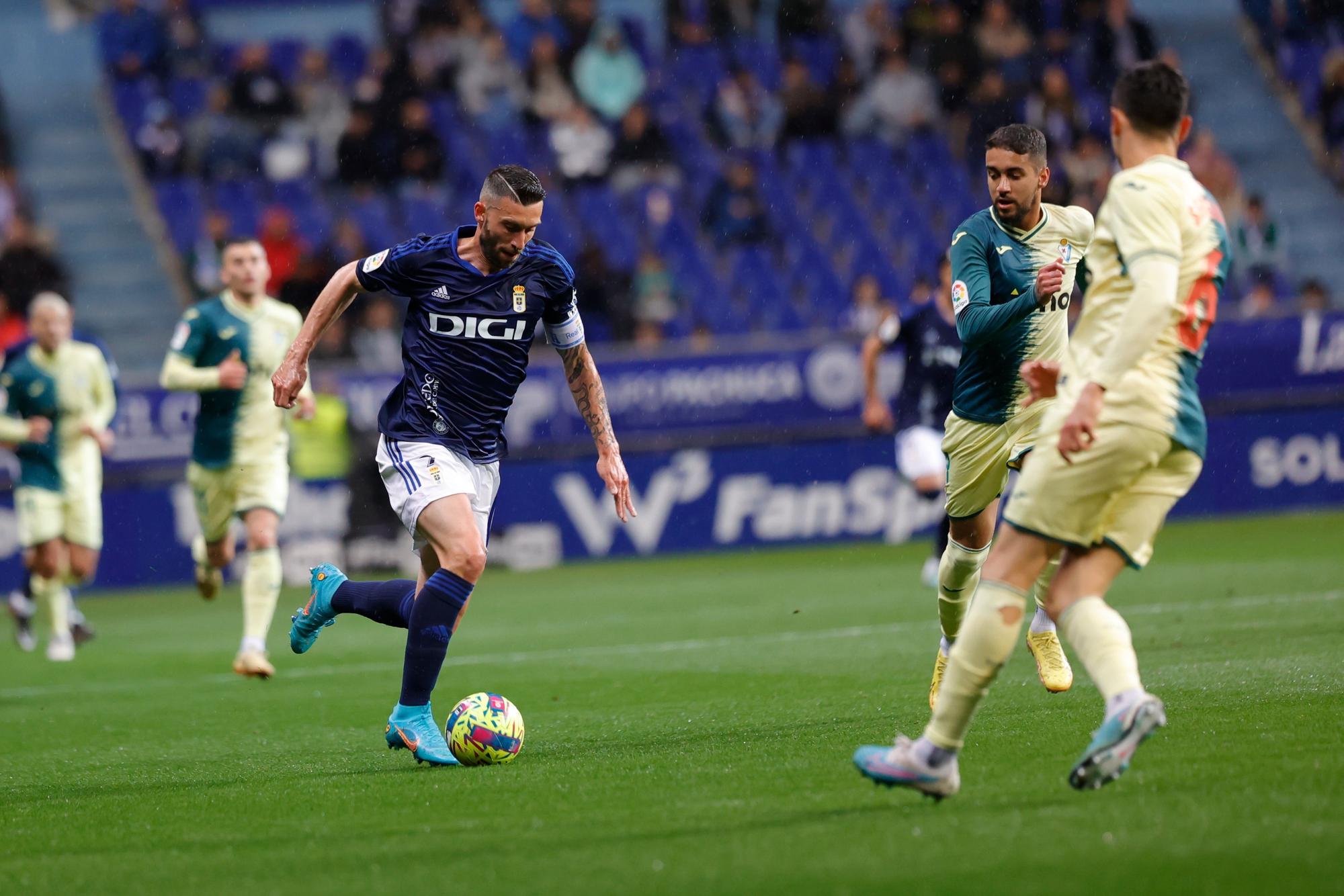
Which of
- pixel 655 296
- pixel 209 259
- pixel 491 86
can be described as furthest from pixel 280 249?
pixel 491 86

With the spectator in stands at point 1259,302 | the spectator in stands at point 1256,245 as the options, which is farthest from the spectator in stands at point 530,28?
the spectator in stands at point 1259,302

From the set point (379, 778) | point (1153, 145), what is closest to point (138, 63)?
point (379, 778)

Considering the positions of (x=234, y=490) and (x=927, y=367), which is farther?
(x=927, y=367)

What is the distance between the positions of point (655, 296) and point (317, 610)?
45.1ft

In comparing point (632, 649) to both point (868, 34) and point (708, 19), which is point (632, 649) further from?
point (708, 19)

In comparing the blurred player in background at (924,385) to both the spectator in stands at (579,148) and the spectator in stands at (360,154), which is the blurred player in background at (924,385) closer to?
the spectator in stands at (579,148)

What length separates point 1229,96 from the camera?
26.6 m

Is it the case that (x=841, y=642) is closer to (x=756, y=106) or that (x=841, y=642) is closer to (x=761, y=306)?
(x=761, y=306)

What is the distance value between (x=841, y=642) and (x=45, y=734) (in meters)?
4.69

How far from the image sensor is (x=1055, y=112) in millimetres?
22938

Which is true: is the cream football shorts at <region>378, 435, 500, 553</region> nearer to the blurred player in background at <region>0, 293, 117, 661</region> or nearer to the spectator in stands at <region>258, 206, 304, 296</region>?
the blurred player in background at <region>0, 293, 117, 661</region>

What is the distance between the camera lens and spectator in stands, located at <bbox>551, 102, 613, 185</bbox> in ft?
74.1

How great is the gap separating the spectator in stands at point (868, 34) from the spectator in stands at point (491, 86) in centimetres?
476

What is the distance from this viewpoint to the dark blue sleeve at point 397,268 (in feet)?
23.8
